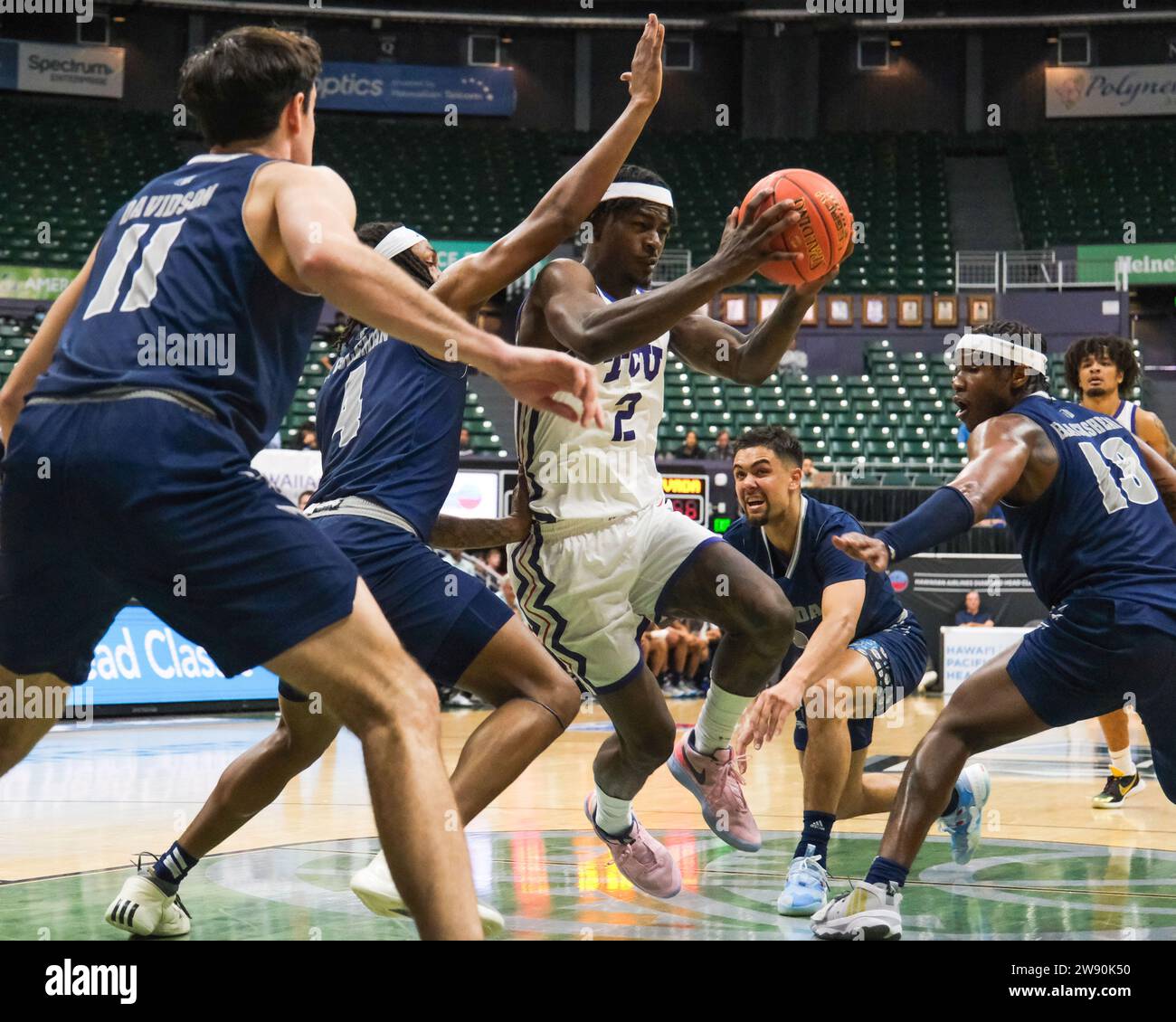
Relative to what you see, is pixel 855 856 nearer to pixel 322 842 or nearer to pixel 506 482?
pixel 322 842

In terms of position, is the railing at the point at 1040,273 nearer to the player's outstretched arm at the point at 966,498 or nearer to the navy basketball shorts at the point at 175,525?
the player's outstretched arm at the point at 966,498

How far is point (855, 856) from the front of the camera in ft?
18.9

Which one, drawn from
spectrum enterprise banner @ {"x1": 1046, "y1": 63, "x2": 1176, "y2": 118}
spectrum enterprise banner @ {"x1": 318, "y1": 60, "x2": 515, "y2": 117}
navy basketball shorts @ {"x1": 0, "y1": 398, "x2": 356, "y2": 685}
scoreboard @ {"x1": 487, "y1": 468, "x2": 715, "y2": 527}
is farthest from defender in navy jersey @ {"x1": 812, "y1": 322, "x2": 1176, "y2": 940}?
spectrum enterprise banner @ {"x1": 1046, "y1": 63, "x2": 1176, "y2": 118}

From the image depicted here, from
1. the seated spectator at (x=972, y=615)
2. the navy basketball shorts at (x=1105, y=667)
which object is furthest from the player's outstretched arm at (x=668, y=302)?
the seated spectator at (x=972, y=615)

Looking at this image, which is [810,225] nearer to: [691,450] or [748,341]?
[748,341]

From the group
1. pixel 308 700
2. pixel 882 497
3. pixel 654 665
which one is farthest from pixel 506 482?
pixel 308 700

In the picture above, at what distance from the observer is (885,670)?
5582mm

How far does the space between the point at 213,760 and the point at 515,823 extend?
321cm

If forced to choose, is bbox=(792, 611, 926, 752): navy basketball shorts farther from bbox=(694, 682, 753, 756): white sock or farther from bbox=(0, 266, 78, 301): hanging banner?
bbox=(0, 266, 78, 301): hanging banner

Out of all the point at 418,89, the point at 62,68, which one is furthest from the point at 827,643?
the point at 62,68

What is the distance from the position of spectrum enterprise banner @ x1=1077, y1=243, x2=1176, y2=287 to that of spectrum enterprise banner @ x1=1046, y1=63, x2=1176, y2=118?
5215 mm

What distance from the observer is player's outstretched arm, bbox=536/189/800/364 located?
3736mm

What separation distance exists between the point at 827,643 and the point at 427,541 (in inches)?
59.6

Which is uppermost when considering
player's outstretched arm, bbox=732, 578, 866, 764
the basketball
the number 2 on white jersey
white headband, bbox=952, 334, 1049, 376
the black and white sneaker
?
the basketball
